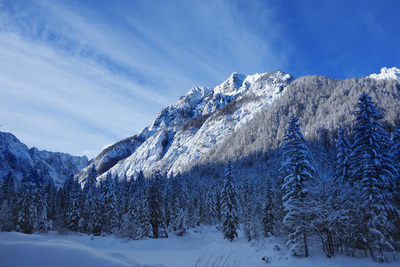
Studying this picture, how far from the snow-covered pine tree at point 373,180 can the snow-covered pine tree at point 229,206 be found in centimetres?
2171

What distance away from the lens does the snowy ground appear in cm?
663

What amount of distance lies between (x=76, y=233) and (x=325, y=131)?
150m

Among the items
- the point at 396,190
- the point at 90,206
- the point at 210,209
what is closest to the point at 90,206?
the point at 90,206

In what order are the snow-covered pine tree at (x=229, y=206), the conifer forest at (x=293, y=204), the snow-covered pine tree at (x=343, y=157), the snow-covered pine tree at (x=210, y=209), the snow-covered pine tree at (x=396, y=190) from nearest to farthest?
the conifer forest at (x=293, y=204), the snow-covered pine tree at (x=396, y=190), the snow-covered pine tree at (x=343, y=157), the snow-covered pine tree at (x=229, y=206), the snow-covered pine tree at (x=210, y=209)

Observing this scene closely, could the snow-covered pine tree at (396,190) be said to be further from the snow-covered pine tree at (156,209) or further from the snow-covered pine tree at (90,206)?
the snow-covered pine tree at (90,206)

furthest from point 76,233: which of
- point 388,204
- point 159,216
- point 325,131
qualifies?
point 325,131

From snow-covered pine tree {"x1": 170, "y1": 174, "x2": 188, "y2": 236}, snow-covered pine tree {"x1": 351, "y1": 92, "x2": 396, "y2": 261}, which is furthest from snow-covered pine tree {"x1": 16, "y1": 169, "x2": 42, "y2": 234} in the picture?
snow-covered pine tree {"x1": 351, "y1": 92, "x2": 396, "y2": 261}

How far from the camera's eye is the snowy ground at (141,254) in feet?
21.7

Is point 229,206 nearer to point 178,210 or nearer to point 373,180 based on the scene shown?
point 178,210

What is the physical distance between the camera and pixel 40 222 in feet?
165

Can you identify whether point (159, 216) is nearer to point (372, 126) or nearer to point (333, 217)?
point (333, 217)

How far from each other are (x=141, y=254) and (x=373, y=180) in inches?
1148

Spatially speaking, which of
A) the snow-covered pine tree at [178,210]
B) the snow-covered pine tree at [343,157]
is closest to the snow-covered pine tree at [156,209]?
the snow-covered pine tree at [178,210]

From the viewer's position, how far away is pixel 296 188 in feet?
86.2
